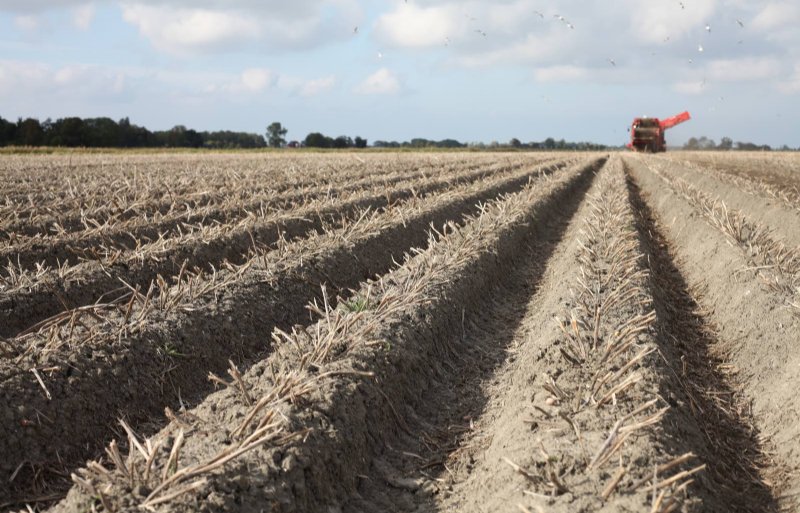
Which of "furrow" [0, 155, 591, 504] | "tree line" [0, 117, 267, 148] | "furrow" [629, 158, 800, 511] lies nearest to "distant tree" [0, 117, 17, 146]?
"tree line" [0, 117, 267, 148]

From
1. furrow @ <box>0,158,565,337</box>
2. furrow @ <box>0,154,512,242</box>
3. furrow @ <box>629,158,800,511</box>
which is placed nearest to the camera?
furrow @ <box>629,158,800,511</box>

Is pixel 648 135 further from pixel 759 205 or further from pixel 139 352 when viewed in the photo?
pixel 139 352

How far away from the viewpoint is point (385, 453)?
472 cm

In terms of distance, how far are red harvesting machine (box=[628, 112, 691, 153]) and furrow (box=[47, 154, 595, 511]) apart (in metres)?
45.5

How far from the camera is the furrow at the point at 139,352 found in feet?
15.5

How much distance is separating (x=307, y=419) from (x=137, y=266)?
464 centimetres

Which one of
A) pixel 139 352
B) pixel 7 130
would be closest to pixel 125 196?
pixel 139 352

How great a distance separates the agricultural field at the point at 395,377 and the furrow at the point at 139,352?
0.02 metres

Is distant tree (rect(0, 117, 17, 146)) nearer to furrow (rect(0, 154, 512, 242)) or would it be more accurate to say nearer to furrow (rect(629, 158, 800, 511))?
furrow (rect(0, 154, 512, 242))

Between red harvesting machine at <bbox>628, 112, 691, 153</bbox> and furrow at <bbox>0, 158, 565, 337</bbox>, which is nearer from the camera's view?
furrow at <bbox>0, 158, 565, 337</bbox>

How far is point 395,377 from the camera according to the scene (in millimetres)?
5340

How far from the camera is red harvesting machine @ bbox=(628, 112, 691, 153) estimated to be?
1939 inches

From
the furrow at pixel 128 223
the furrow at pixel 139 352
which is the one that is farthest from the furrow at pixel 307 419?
the furrow at pixel 128 223

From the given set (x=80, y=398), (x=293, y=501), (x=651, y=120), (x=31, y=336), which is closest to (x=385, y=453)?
(x=293, y=501)
